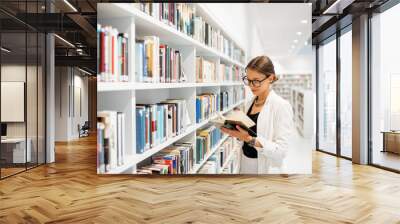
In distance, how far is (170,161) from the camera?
481 cm

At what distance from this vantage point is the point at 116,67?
4344 millimetres

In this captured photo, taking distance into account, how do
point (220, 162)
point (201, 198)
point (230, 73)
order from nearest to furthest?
point (201, 198) < point (230, 73) < point (220, 162)

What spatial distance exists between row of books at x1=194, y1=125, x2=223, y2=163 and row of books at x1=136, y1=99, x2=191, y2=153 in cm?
23

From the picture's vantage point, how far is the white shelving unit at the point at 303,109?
15.4 ft

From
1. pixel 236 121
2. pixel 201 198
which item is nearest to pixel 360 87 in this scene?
pixel 236 121

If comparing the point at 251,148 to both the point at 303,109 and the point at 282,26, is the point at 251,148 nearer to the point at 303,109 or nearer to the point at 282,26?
the point at 303,109

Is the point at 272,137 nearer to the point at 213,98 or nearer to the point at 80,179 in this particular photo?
the point at 213,98

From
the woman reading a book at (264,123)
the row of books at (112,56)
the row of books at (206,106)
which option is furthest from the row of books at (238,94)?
the row of books at (112,56)

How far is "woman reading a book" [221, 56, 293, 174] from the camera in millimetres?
4664

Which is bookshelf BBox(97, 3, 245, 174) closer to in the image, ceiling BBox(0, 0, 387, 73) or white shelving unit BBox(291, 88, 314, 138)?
ceiling BBox(0, 0, 387, 73)

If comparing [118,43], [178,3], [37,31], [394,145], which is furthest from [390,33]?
[37,31]

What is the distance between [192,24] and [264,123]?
1.50 meters

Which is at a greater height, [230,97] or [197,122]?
[230,97]

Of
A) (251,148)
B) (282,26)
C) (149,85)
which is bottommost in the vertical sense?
(251,148)
